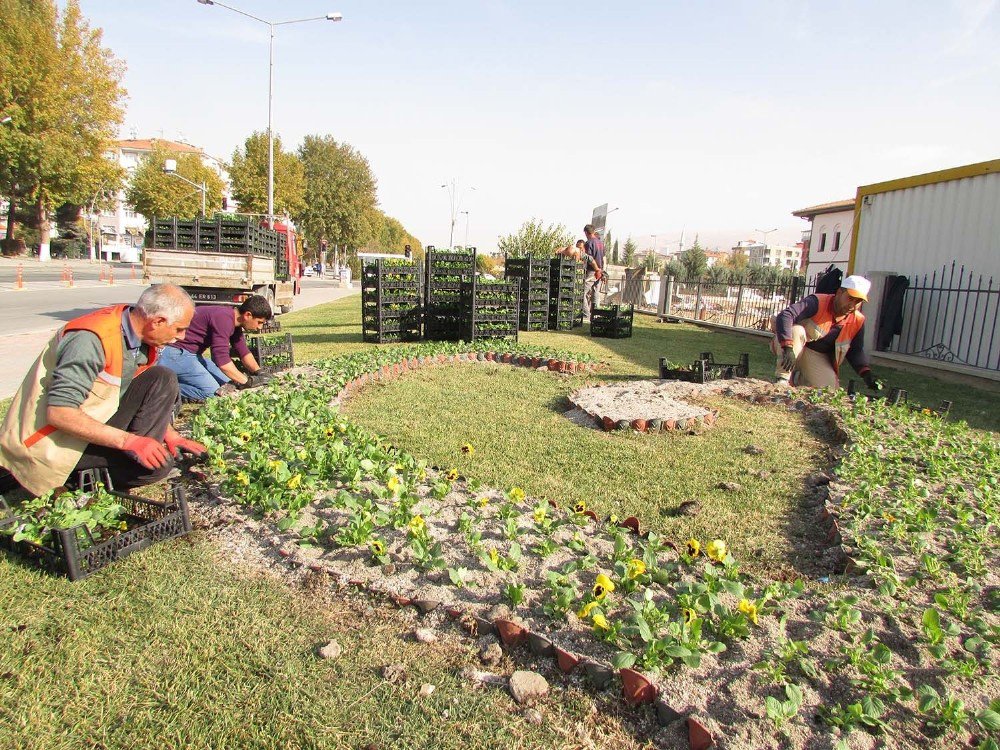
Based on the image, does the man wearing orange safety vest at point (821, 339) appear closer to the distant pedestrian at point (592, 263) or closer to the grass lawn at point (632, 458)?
the grass lawn at point (632, 458)

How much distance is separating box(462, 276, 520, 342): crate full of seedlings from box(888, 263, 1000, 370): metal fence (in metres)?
7.55

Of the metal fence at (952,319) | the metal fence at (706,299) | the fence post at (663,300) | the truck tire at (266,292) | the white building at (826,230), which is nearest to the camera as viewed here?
the metal fence at (952,319)

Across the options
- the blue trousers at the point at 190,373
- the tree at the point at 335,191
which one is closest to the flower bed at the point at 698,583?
the blue trousers at the point at 190,373

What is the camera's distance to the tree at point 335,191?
57.5 meters

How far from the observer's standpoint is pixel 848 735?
2.08 meters

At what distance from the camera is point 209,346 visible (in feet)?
20.7

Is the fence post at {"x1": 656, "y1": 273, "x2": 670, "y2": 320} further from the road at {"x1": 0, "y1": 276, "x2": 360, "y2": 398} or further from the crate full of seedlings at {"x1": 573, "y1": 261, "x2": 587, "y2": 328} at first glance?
the road at {"x1": 0, "y1": 276, "x2": 360, "y2": 398}

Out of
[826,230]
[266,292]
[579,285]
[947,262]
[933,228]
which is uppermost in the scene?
[826,230]

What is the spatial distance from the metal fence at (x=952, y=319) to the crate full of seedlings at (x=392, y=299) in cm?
946

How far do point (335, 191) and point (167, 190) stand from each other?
47.3ft

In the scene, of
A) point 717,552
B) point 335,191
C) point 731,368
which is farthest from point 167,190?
point 717,552

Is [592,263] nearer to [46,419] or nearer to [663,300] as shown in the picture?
[663,300]

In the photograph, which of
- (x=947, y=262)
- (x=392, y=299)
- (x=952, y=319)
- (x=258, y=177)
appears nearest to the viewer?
(x=952, y=319)

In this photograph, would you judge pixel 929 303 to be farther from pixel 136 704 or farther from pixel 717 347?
pixel 136 704
